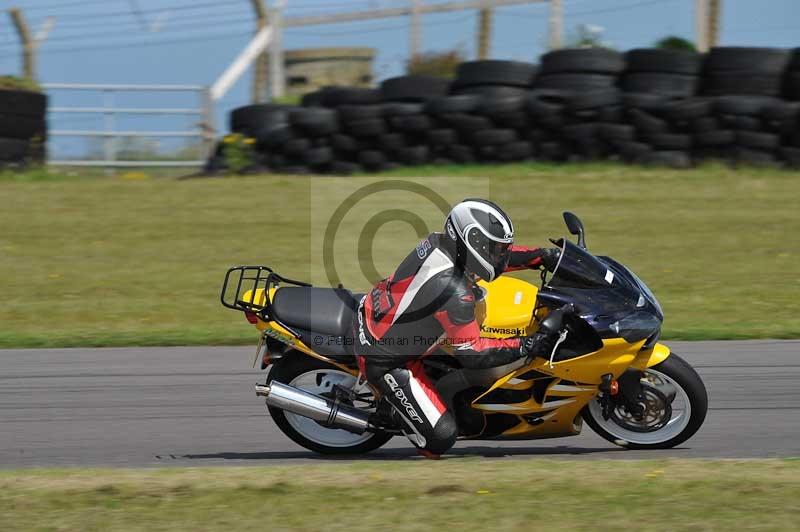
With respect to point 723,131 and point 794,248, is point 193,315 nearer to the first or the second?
point 794,248

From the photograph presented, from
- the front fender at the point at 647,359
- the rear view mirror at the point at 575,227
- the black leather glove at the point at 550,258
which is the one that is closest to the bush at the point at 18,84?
the rear view mirror at the point at 575,227

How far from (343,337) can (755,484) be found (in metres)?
2.26

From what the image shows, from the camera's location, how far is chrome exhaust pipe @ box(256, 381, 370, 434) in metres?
5.97

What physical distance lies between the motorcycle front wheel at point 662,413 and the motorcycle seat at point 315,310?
142cm

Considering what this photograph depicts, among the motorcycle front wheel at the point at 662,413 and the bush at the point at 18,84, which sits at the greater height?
the bush at the point at 18,84

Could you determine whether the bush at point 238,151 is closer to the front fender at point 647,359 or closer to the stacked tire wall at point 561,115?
the stacked tire wall at point 561,115

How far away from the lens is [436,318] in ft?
18.6

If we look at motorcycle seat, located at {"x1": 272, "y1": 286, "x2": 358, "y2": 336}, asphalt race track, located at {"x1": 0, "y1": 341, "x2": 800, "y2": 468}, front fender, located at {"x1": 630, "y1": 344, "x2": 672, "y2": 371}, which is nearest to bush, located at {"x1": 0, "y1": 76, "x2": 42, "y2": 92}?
asphalt race track, located at {"x1": 0, "y1": 341, "x2": 800, "y2": 468}

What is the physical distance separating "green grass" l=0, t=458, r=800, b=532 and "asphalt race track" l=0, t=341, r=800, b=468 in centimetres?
73

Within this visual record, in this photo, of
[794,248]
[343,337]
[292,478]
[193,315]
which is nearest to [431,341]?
[343,337]

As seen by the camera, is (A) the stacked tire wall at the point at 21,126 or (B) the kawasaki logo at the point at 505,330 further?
(A) the stacked tire wall at the point at 21,126

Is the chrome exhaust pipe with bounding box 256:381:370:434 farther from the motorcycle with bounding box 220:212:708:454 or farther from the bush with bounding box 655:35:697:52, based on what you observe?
the bush with bounding box 655:35:697:52

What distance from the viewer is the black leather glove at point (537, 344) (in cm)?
569

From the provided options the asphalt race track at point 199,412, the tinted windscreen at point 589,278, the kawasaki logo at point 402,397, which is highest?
the tinted windscreen at point 589,278
